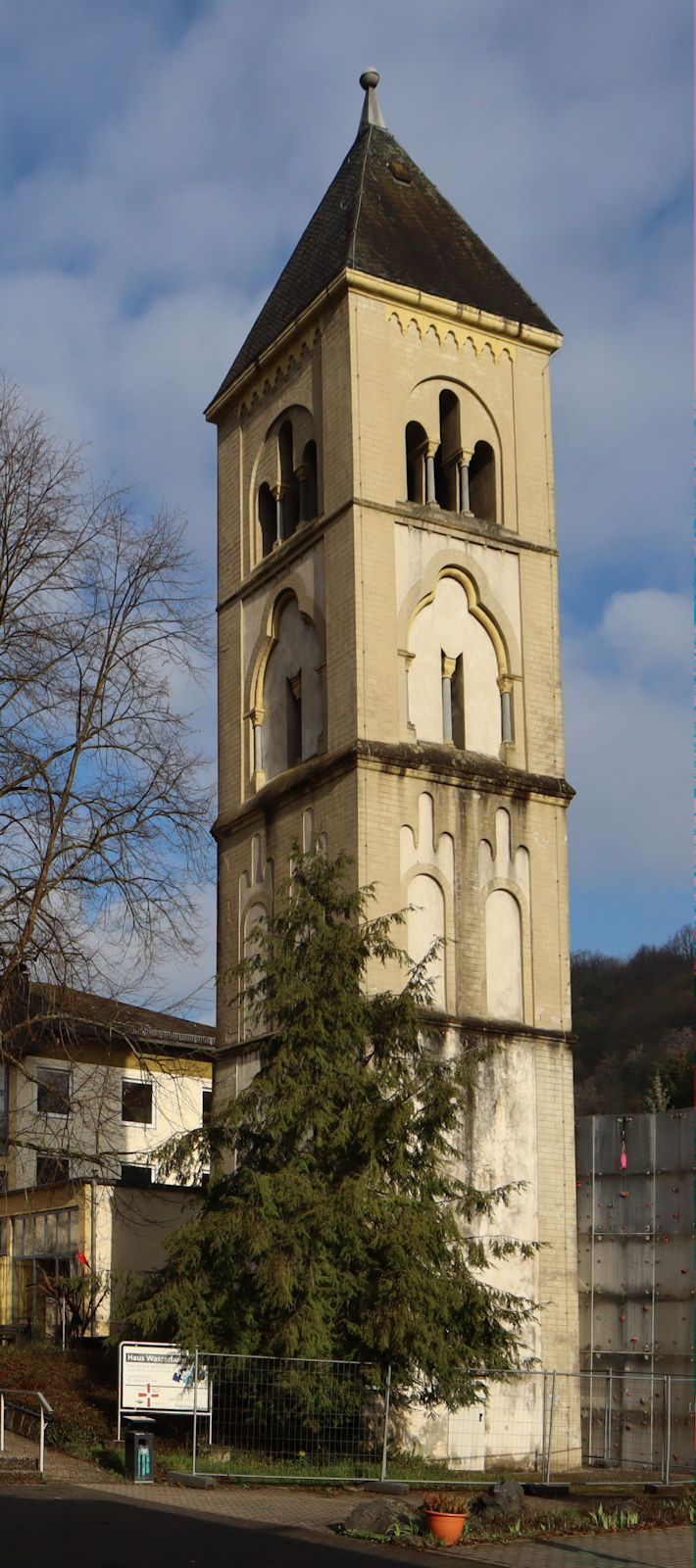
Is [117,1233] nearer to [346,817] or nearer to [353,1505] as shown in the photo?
[346,817]

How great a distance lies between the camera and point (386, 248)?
32719 mm

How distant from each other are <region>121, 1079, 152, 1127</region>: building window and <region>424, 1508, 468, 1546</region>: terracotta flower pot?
28.1 meters

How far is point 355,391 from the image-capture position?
31.2 metres

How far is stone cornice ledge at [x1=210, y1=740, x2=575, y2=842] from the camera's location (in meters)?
29.2

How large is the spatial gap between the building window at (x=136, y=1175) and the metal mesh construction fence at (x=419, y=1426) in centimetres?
995

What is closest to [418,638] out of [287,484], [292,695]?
[292,695]

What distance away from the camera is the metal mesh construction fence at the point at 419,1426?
2152 centimetres

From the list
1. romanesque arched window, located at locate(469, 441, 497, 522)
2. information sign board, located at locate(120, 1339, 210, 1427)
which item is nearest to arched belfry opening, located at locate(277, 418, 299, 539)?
romanesque arched window, located at locate(469, 441, 497, 522)

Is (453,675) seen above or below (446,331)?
below

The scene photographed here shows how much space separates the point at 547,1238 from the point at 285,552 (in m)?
12.1

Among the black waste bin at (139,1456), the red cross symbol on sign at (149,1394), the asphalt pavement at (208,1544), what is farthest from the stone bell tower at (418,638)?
the asphalt pavement at (208,1544)

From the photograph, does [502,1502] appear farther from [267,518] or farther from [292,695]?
[267,518]

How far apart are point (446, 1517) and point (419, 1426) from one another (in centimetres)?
949

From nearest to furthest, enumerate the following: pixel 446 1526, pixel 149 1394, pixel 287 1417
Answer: pixel 446 1526, pixel 149 1394, pixel 287 1417
